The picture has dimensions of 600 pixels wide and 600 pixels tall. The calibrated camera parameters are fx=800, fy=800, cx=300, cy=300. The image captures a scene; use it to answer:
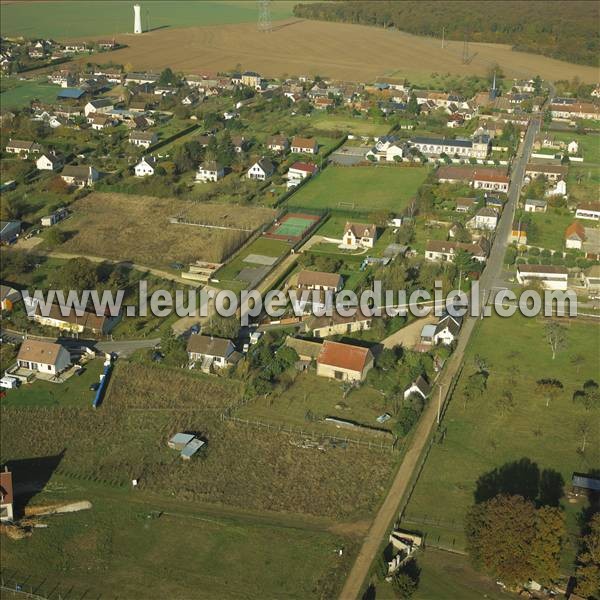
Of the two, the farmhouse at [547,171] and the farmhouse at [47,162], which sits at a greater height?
the farmhouse at [547,171]

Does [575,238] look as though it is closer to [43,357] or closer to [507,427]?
[507,427]

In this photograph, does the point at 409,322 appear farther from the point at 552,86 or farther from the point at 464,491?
the point at 552,86

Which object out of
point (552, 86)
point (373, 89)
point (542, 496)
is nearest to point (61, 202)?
point (542, 496)

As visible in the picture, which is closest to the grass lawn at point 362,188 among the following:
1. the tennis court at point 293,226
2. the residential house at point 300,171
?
the residential house at point 300,171

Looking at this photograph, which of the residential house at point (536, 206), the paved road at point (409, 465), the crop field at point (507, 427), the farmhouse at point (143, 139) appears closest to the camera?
the paved road at point (409, 465)

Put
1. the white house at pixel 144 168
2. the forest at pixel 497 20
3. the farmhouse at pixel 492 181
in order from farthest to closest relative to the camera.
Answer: the forest at pixel 497 20 → the white house at pixel 144 168 → the farmhouse at pixel 492 181

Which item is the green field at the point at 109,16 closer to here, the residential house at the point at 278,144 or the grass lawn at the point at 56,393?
the residential house at the point at 278,144

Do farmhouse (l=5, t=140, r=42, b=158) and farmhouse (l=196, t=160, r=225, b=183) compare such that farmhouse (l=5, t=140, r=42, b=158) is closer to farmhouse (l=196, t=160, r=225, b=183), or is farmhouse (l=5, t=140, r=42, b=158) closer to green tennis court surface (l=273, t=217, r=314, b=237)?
farmhouse (l=196, t=160, r=225, b=183)
